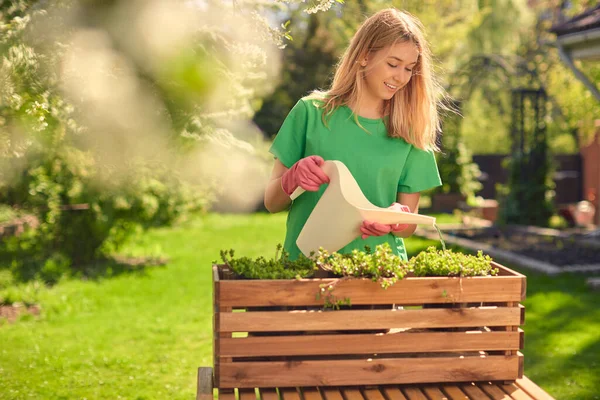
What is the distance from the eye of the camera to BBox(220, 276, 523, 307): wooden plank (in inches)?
87.3

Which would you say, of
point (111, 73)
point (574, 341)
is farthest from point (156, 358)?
point (574, 341)

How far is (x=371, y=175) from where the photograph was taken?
261 cm

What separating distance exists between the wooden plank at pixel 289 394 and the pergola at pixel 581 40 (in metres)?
8.36

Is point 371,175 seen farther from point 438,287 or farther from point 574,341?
point 574,341

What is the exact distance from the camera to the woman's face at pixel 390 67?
251cm

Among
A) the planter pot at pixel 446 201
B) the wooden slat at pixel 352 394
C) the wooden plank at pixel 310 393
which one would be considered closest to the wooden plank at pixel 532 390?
the wooden slat at pixel 352 394

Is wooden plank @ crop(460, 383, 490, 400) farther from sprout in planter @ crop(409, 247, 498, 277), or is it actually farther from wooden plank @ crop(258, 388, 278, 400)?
wooden plank @ crop(258, 388, 278, 400)

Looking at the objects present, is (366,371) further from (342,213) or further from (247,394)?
(342,213)

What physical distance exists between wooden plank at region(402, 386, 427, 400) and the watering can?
0.50m

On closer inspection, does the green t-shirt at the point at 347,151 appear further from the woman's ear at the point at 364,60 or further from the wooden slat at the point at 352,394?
the wooden slat at the point at 352,394

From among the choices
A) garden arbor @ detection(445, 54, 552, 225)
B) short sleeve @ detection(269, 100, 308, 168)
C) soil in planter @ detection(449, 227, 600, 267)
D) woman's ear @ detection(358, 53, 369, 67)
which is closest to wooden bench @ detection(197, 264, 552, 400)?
short sleeve @ detection(269, 100, 308, 168)

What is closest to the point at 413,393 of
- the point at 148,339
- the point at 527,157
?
the point at 148,339

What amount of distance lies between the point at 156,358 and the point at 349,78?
11.2 ft

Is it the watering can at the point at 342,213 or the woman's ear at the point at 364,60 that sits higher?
the woman's ear at the point at 364,60
